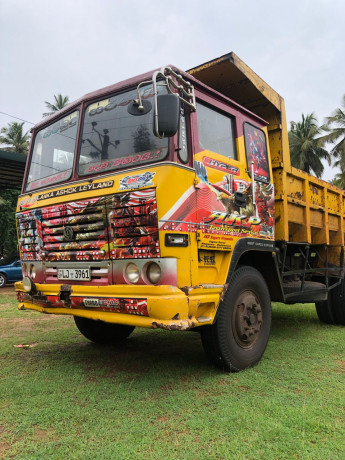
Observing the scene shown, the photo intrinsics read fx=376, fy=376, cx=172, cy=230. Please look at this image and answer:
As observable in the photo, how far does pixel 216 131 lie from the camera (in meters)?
3.85

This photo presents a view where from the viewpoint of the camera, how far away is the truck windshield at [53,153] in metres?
3.92

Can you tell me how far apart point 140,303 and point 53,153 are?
2.13 meters

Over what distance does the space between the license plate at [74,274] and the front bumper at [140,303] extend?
0.09m

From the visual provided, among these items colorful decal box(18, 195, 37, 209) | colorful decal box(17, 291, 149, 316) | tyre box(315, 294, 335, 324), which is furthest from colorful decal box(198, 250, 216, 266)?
tyre box(315, 294, 335, 324)

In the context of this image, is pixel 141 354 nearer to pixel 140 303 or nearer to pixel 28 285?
pixel 28 285

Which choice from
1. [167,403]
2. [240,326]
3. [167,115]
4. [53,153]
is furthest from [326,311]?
[53,153]

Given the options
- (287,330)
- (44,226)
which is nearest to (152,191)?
(44,226)

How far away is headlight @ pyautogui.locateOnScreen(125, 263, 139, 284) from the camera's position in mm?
3207

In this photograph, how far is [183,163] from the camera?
326 centimetres

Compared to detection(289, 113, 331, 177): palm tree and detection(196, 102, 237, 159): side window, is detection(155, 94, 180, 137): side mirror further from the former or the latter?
detection(289, 113, 331, 177): palm tree

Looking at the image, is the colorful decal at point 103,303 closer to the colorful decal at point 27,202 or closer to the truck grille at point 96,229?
the truck grille at point 96,229

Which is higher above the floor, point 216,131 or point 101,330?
point 216,131

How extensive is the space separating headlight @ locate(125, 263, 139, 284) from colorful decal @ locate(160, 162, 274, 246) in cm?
47

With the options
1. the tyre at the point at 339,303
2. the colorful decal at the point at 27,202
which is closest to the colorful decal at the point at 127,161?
the colorful decal at the point at 27,202
